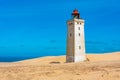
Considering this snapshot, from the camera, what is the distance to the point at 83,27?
3856 centimetres

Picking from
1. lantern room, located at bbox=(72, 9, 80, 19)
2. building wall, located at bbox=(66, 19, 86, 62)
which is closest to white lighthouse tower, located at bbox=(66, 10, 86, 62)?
building wall, located at bbox=(66, 19, 86, 62)

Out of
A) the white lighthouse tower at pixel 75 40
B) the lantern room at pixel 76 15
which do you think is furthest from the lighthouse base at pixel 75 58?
the lantern room at pixel 76 15

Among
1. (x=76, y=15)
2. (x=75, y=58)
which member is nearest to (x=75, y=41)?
(x=75, y=58)

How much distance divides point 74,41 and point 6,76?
18.2m

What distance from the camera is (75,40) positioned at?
3700 cm

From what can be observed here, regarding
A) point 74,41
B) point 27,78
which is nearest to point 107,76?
point 27,78

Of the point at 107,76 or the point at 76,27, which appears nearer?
the point at 107,76

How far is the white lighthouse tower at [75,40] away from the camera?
37.0 m

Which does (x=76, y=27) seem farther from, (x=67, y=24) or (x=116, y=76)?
(x=116, y=76)

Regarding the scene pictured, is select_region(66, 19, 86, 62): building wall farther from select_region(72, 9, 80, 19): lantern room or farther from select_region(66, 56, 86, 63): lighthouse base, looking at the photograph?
select_region(72, 9, 80, 19): lantern room

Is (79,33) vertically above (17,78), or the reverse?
(79,33)

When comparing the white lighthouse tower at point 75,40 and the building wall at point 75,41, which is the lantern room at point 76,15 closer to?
the white lighthouse tower at point 75,40

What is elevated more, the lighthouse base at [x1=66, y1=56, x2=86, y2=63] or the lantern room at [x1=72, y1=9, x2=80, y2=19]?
the lantern room at [x1=72, y1=9, x2=80, y2=19]

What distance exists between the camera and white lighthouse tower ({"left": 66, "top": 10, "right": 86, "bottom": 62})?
37.0 metres
